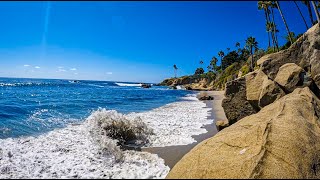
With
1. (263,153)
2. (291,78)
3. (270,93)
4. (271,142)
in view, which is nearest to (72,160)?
(263,153)

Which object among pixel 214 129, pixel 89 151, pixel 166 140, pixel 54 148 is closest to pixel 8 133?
pixel 54 148

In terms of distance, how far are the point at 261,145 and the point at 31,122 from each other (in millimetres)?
15447

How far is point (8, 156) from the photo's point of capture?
9.42 m

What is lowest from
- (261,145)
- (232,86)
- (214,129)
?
(214,129)

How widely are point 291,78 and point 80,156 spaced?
A: 981 centimetres

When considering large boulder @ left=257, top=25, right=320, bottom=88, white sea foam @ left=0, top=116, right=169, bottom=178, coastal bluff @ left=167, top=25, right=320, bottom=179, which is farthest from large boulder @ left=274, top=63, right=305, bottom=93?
white sea foam @ left=0, top=116, right=169, bottom=178

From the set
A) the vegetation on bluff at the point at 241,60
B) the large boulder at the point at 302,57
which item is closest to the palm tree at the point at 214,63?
the vegetation on bluff at the point at 241,60

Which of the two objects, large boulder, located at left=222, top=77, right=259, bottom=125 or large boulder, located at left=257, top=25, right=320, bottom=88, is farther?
large boulder, located at left=257, top=25, right=320, bottom=88

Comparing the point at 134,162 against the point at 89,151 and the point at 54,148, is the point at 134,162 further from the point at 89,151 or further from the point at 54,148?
the point at 54,148

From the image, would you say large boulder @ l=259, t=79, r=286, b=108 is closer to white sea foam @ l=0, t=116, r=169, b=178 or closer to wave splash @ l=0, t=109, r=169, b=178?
wave splash @ l=0, t=109, r=169, b=178

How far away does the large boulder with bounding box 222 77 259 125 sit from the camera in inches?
535

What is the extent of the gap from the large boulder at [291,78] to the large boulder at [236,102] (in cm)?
177

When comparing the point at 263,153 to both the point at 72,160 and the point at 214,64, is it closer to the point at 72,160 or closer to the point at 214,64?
the point at 72,160

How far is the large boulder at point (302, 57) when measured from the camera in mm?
13883
